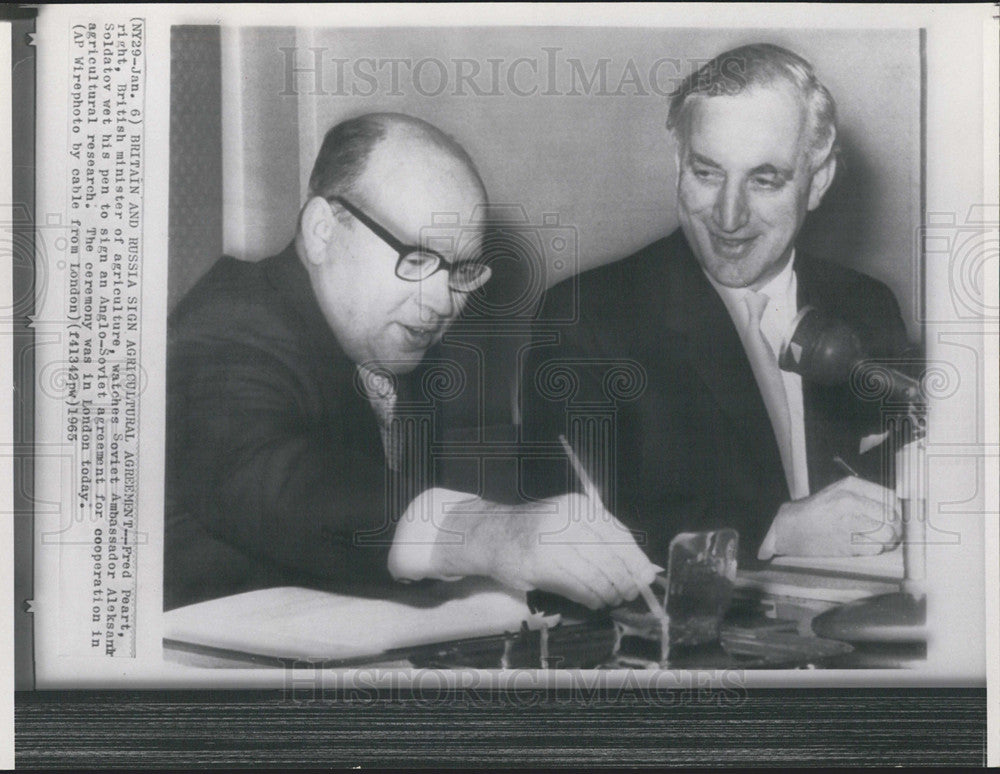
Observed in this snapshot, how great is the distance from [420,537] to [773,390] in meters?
0.60

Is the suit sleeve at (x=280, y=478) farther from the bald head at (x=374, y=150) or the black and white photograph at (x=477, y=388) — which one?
the bald head at (x=374, y=150)

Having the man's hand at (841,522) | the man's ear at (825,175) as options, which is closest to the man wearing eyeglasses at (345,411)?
the man's hand at (841,522)

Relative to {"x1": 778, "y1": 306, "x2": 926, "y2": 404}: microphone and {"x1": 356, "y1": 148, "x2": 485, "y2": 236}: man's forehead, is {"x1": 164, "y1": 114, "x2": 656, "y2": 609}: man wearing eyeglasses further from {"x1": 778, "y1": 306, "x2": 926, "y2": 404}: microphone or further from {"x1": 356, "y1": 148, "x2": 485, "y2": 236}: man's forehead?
{"x1": 778, "y1": 306, "x2": 926, "y2": 404}: microphone

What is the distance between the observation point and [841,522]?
135 cm

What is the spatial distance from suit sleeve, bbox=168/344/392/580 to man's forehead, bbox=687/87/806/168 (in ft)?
2.35

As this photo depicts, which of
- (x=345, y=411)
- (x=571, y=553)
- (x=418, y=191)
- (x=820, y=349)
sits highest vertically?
(x=418, y=191)

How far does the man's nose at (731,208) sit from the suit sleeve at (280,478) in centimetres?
66

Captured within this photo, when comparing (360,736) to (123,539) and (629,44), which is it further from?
(629,44)

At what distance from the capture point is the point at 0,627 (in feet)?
4.38

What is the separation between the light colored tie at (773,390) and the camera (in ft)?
4.43

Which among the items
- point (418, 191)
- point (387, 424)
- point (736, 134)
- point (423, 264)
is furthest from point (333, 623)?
point (736, 134)

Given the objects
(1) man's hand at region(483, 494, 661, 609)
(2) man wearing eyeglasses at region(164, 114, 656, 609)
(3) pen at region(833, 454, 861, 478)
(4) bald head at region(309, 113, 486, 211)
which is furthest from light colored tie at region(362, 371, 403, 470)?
(3) pen at region(833, 454, 861, 478)

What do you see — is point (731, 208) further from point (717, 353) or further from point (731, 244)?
point (717, 353)

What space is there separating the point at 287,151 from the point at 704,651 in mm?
1016
